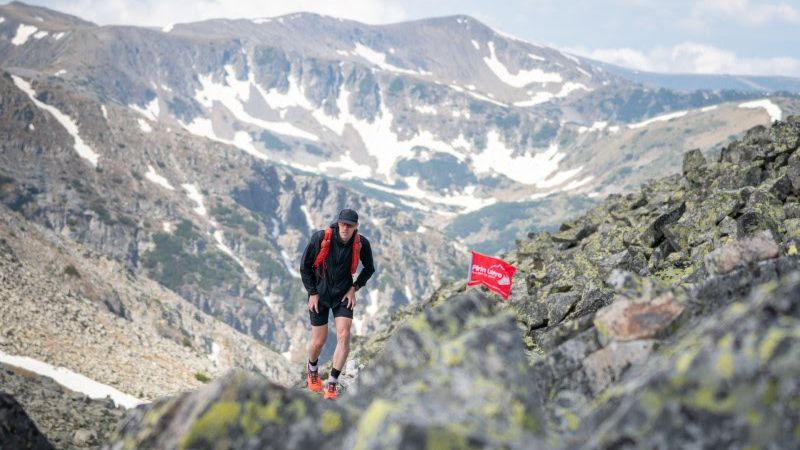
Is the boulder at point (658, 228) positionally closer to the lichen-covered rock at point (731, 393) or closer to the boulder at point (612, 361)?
the boulder at point (612, 361)

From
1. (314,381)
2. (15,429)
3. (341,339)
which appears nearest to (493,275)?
(314,381)

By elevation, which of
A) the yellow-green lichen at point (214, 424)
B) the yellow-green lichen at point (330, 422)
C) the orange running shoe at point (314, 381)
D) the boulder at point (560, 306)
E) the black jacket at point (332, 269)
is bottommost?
the orange running shoe at point (314, 381)

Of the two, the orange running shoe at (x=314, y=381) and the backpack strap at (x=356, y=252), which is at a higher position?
the backpack strap at (x=356, y=252)

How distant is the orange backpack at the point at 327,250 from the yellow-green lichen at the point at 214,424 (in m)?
8.04

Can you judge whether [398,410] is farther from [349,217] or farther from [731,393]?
[349,217]

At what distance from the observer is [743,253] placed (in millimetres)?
11172

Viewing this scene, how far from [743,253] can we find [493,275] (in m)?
14.9

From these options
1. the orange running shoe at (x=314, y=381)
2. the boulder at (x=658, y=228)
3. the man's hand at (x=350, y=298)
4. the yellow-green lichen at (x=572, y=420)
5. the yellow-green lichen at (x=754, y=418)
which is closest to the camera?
the yellow-green lichen at (x=754, y=418)

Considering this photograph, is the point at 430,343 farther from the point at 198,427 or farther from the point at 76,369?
the point at 76,369

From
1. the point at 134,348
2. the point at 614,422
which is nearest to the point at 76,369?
the point at 134,348

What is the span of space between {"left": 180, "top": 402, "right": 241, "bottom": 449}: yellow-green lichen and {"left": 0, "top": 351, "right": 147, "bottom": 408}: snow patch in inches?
1763

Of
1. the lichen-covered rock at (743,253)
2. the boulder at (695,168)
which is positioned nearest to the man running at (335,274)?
the lichen-covered rock at (743,253)

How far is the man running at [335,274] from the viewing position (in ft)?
51.8

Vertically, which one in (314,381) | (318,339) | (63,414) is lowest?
(63,414)
